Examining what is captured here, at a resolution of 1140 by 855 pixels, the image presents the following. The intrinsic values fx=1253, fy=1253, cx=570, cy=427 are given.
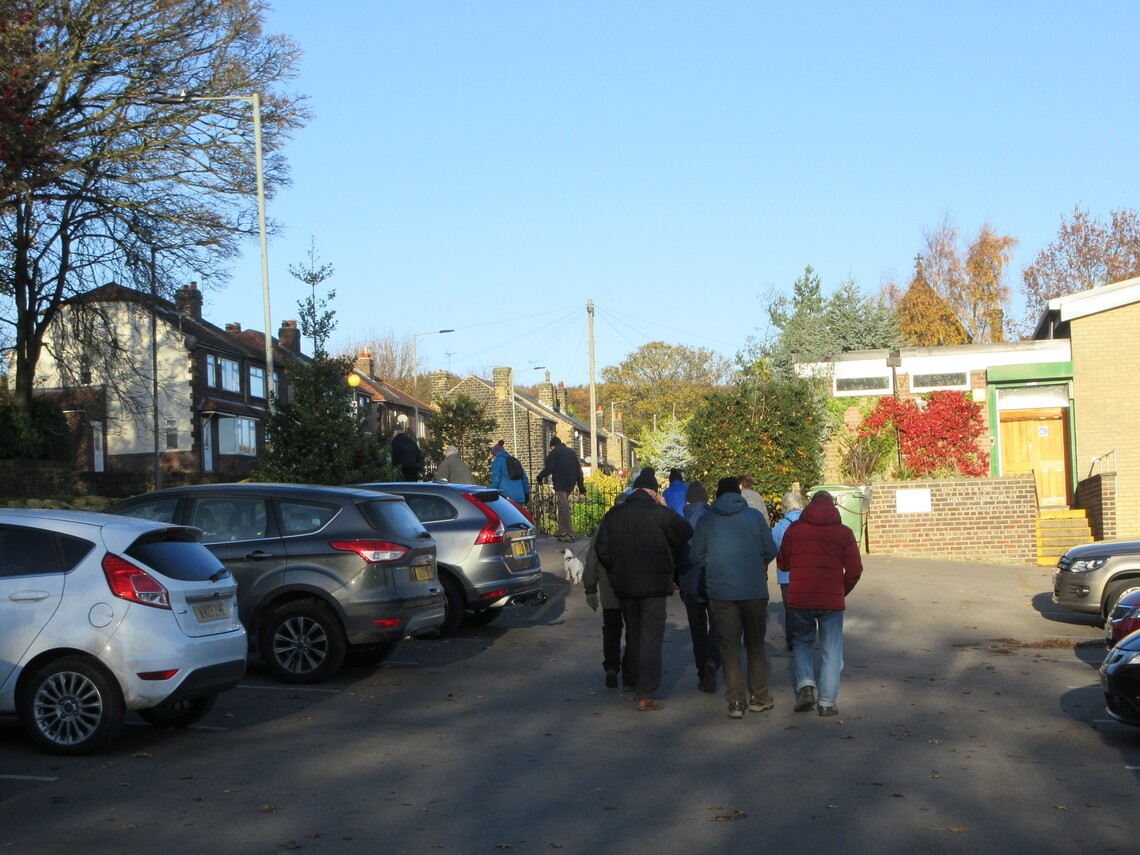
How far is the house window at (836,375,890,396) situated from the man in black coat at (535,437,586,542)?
827 cm

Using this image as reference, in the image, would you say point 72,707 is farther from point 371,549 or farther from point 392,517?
point 392,517

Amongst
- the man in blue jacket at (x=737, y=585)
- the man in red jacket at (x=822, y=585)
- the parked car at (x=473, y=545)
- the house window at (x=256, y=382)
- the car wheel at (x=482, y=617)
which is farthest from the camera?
the house window at (x=256, y=382)

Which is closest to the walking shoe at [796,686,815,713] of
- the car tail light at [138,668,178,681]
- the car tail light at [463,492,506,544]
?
the car tail light at [463,492,506,544]

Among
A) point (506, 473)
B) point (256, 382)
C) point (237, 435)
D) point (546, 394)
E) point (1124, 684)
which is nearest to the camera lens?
point (1124, 684)

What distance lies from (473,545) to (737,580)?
457cm

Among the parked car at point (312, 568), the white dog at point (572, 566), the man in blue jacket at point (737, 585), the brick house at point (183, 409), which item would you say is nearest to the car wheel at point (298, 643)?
the parked car at point (312, 568)

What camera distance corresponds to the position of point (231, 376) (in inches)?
2245

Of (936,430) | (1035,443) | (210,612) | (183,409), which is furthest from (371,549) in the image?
(183,409)

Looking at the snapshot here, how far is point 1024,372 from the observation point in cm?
2922

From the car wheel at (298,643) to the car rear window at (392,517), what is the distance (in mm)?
938

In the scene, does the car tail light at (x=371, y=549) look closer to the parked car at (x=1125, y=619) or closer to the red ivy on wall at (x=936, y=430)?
the parked car at (x=1125, y=619)

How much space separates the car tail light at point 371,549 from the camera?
37.9 feet

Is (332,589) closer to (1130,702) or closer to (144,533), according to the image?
(144,533)

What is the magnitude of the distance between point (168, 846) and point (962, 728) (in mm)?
6201
